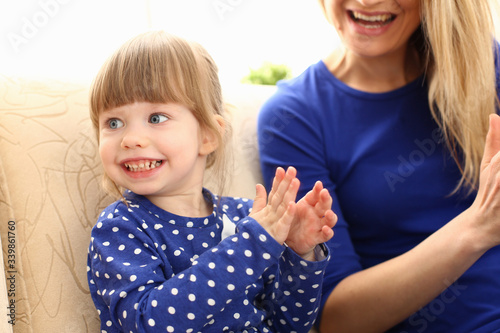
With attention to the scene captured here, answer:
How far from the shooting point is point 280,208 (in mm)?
838

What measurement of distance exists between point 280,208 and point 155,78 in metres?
0.30

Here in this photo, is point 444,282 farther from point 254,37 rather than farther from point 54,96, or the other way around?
point 254,37

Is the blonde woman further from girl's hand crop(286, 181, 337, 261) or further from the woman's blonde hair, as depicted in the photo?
girl's hand crop(286, 181, 337, 261)

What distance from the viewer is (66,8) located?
9.39 ft

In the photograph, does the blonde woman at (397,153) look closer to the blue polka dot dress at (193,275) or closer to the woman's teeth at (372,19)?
the woman's teeth at (372,19)

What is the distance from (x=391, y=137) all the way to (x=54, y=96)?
71cm

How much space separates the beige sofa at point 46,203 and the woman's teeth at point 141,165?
173 mm

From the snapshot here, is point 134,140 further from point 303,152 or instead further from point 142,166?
point 303,152

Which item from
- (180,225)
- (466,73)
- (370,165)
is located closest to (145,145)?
(180,225)

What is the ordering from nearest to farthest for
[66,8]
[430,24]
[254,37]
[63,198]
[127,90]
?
[127,90] < [63,198] < [430,24] < [66,8] < [254,37]

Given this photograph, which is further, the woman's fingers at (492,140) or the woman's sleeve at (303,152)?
the woman's sleeve at (303,152)

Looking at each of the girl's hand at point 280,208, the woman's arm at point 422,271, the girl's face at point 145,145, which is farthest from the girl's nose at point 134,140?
the woman's arm at point 422,271

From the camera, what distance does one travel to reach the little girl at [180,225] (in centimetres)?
81

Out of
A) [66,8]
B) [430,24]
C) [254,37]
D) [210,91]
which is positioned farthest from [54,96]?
[254,37]
